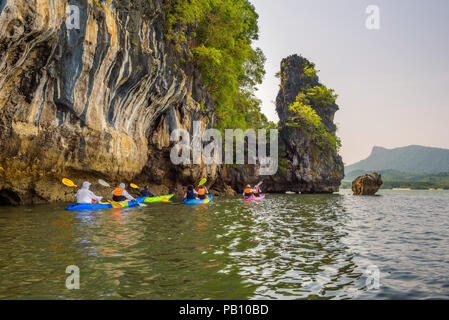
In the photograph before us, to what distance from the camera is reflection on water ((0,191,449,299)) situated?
4352 mm

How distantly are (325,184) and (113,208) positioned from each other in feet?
124

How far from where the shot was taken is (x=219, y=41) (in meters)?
27.8

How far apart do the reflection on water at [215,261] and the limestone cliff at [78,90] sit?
223 inches

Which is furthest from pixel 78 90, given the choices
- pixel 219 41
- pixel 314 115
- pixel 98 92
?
pixel 314 115

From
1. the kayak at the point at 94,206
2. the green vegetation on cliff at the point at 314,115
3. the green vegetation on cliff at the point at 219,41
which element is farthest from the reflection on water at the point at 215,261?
the green vegetation on cliff at the point at 314,115

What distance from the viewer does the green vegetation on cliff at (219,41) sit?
21688 millimetres

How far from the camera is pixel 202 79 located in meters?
27.8

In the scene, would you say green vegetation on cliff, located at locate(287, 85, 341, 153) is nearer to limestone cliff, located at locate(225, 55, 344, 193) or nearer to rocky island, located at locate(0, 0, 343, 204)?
limestone cliff, located at locate(225, 55, 344, 193)

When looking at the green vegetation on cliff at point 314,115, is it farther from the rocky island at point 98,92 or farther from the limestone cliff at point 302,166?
the rocky island at point 98,92

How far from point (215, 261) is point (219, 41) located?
2500 cm

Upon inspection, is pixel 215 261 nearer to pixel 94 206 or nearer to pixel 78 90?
pixel 94 206

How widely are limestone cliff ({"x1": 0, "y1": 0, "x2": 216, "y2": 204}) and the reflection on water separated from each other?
5674 mm

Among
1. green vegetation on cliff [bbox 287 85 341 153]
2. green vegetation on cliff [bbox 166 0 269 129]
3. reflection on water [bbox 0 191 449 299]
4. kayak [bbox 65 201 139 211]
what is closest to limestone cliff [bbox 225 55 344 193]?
green vegetation on cliff [bbox 287 85 341 153]
